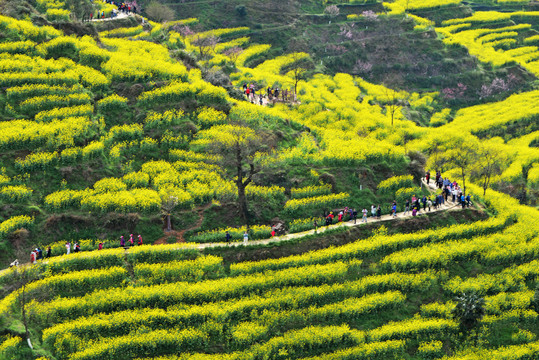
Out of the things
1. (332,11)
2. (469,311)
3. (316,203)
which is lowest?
(469,311)

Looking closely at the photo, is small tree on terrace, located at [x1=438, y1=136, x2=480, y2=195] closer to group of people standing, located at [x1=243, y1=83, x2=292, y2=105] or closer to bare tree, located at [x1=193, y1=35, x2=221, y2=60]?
group of people standing, located at [x1=243, y1=83, x2=292, y2=105]

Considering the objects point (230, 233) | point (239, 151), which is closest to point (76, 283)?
point (230, 233)

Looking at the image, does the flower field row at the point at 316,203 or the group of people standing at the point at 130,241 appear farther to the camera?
the flower field row at the point at 316,203

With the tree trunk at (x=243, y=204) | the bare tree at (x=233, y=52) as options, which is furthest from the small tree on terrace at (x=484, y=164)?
the bare tree at (x=233, y=52)

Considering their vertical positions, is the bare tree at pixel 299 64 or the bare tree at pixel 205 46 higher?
the bare tree at pixel 205 46

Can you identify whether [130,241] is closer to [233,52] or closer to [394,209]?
[394,209]

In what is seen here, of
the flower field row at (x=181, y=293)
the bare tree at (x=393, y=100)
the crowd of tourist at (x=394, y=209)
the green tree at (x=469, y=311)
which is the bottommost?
the green tree at (x=469, y=311)

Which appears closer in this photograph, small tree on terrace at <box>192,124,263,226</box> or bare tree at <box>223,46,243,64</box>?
small tree on terrace at <box>192,124,263,226</box>

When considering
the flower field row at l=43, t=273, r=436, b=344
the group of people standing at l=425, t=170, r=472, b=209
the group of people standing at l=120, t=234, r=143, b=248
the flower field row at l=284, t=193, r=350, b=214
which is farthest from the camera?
the group of people standing at l=425, t=170, r=472, b=209

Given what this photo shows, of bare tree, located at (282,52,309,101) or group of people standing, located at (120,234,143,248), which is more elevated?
bare tree, located at (282,52,309,101)

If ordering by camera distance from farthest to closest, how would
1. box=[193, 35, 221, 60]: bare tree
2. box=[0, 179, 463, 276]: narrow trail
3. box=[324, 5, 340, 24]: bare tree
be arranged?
box=[324, 5, 340, 24]: bare tree
box=[193, 35, 221, 60]: bare tree
box=[0, 179, 463, 276]: narrow trail

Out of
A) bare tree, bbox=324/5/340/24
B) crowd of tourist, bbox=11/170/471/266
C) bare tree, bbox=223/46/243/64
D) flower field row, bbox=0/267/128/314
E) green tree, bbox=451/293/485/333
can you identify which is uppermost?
bare tree, bbox=324/5/340/24

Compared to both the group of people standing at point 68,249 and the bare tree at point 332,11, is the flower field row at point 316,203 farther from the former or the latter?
the bare tree at point 332,11

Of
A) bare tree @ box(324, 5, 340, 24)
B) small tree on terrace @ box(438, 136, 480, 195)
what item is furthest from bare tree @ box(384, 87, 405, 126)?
bare tree @ box(324, 5, 340, 24)
